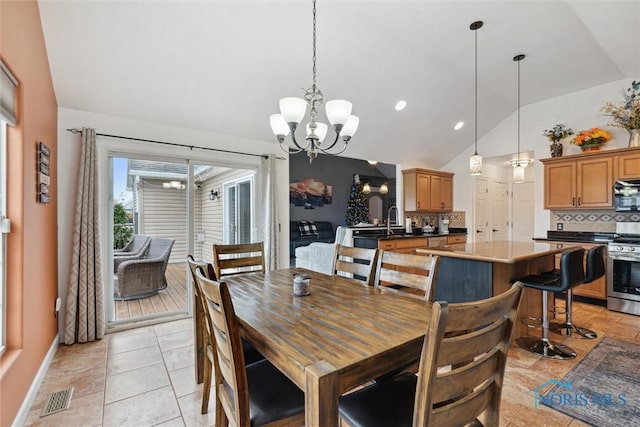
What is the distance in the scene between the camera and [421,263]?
185 centimetres

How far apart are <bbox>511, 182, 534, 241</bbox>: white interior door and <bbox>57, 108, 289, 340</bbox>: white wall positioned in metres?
6.01

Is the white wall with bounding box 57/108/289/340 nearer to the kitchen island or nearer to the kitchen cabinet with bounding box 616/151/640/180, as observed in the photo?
the kitchen island

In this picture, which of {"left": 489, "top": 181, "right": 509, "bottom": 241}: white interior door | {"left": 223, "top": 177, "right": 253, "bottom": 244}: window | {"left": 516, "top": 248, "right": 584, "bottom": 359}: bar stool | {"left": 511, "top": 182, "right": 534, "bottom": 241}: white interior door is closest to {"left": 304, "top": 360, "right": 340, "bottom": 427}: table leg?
{"left": 516, "top": 248, "right": 584, "bottom": 359}: bar stool

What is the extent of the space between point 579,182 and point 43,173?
661 cm

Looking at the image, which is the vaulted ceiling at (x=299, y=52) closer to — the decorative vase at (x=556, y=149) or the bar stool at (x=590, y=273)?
the decorative vase at (x=556, y=149)

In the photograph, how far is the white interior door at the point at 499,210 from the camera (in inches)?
265

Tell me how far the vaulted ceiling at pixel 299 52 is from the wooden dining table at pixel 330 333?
2.42m

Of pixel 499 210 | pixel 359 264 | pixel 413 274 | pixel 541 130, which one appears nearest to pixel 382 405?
pixel 413 274

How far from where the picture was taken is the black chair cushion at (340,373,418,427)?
1.16 meters

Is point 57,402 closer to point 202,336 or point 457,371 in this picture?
point 202,336

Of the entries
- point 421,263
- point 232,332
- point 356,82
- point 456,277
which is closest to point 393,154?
point 356,82

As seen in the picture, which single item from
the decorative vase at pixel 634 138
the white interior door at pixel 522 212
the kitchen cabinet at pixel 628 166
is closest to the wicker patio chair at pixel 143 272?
the kitchen cabinet at pixel 628 166

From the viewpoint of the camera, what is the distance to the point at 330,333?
49.8 inches

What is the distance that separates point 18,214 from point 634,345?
5348 mm
